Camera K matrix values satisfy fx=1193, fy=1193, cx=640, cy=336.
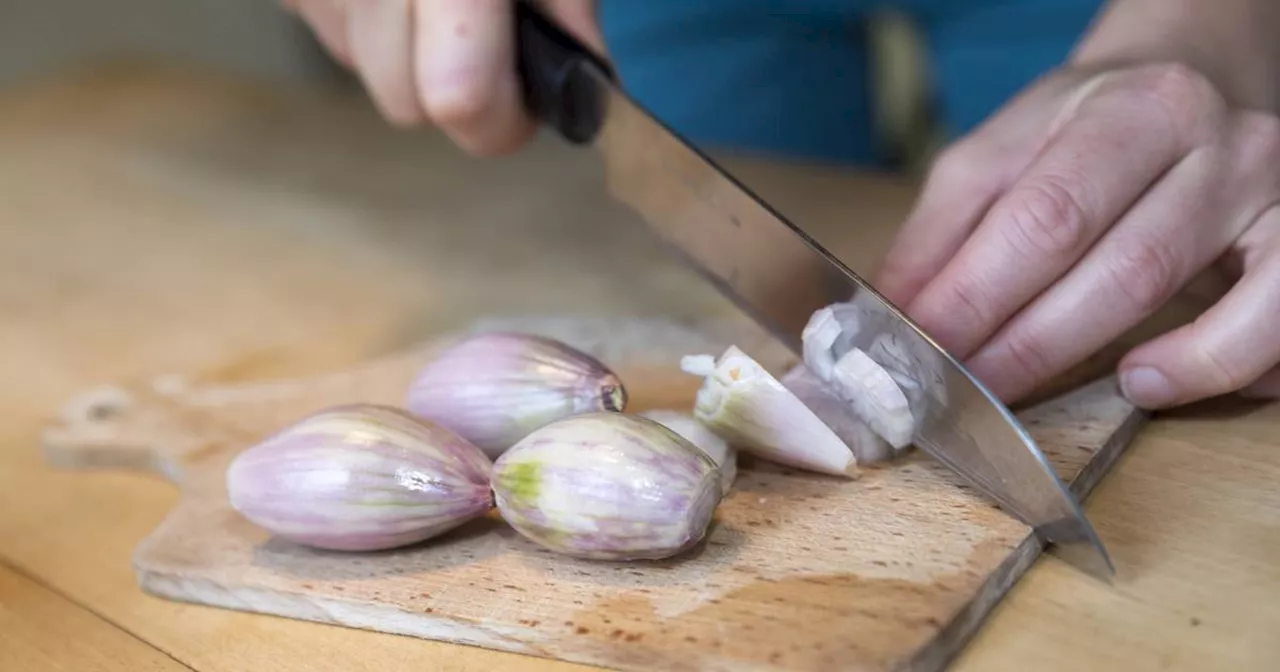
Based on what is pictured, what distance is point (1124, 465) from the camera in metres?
0.71

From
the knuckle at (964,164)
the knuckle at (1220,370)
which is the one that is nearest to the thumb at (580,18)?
the knuckle at (964,164)

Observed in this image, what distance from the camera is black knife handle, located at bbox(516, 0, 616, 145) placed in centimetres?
90

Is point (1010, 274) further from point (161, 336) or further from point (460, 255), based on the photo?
point (161, 336)

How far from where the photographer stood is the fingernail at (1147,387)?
0.73 metres

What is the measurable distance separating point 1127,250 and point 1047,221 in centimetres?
6

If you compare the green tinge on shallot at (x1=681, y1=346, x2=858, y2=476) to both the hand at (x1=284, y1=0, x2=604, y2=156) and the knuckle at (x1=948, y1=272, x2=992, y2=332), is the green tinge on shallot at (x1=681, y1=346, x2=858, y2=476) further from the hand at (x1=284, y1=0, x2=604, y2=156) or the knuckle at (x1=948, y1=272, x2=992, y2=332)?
the hand at (x1=284, y1=0, x2=604, y2=156)

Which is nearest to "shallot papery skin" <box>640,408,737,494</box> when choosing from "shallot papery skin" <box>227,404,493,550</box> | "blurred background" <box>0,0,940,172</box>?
"shallot papery skin" <box>227,404,493,550</box>

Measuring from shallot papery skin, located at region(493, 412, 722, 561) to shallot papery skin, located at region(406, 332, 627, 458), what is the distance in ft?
0.25

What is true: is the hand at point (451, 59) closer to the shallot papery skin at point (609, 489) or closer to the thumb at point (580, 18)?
the thumb at point (580, 18)

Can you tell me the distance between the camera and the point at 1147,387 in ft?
2.40

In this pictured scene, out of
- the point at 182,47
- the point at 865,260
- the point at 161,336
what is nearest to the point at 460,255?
the point at 161,336

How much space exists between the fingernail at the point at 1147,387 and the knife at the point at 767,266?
14cm

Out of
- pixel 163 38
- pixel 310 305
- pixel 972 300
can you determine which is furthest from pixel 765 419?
pixel 163 38

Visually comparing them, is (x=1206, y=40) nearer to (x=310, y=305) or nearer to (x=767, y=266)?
(x=767, y=266)
